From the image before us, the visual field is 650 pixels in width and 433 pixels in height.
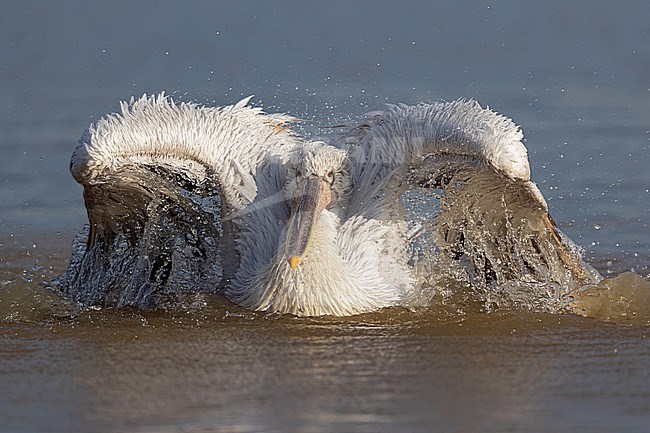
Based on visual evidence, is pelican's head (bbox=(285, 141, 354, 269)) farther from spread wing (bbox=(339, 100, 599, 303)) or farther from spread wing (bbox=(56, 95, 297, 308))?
spread wing (bbox=(56, 95, 297, 308))

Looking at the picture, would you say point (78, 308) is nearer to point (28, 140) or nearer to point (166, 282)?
point (166, 282)

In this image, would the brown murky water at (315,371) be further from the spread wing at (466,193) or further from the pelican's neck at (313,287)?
the spread wing at (466,193)

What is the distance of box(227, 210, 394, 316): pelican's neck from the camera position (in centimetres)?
616

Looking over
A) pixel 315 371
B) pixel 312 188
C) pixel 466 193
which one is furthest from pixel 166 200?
pixel 315 371

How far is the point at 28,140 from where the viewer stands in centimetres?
1010

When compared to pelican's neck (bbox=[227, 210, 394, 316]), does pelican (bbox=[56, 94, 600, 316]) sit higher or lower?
higher

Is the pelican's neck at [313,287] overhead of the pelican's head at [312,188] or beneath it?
beneath

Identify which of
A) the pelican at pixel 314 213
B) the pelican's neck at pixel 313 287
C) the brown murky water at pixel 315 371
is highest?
the pelican at pixel 314 213

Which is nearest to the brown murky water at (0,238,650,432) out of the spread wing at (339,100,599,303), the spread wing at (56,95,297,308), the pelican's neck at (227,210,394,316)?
the pelican's neck at (227,210,394,316)

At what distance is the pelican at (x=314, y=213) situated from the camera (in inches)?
246

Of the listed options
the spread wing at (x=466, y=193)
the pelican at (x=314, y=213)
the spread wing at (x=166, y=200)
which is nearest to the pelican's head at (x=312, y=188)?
the pelican at (x=314, y=213)

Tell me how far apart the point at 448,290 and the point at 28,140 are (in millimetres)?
4705

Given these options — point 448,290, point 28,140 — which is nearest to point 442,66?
point 28,140

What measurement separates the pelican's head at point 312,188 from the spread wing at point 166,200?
1.07 feet
